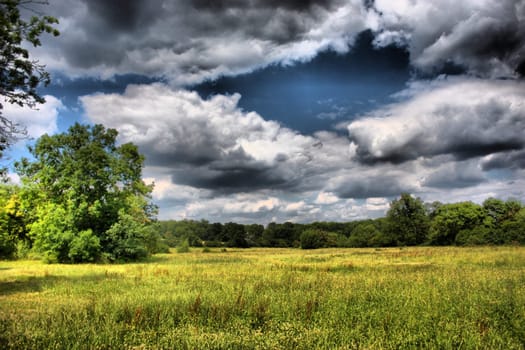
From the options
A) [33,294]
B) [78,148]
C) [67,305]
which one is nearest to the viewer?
[67,305]

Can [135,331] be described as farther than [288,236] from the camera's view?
No

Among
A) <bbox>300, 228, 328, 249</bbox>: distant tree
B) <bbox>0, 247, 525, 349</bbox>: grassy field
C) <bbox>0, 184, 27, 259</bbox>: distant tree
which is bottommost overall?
<bbox>300, 228, 328, 249</bbox>: distant tree

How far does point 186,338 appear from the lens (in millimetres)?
7121

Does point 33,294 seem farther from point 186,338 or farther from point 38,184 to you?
point 38,184

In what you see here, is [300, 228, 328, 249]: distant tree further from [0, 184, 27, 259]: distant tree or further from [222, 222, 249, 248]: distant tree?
[0, 184, 27, 259]: distant tree

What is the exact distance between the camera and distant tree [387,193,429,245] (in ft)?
313

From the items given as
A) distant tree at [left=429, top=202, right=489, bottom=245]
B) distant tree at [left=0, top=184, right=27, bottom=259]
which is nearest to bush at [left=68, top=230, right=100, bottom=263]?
distant tree at [left=0, top=184, right=27, bottom=259]

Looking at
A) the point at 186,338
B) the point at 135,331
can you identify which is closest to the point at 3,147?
the point at 135,331

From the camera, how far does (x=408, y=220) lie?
320 ft

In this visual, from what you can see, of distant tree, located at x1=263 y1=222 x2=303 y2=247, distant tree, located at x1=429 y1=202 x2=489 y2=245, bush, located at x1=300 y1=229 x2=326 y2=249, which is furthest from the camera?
distant tree, located at x1=263 y1=222 x2=303 y2=247

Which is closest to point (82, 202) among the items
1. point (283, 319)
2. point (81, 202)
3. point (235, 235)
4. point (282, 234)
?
point (81, 202)

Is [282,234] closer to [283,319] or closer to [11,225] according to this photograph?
[11,225]

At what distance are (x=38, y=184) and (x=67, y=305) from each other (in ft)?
106

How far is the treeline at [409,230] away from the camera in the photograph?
85.2m
